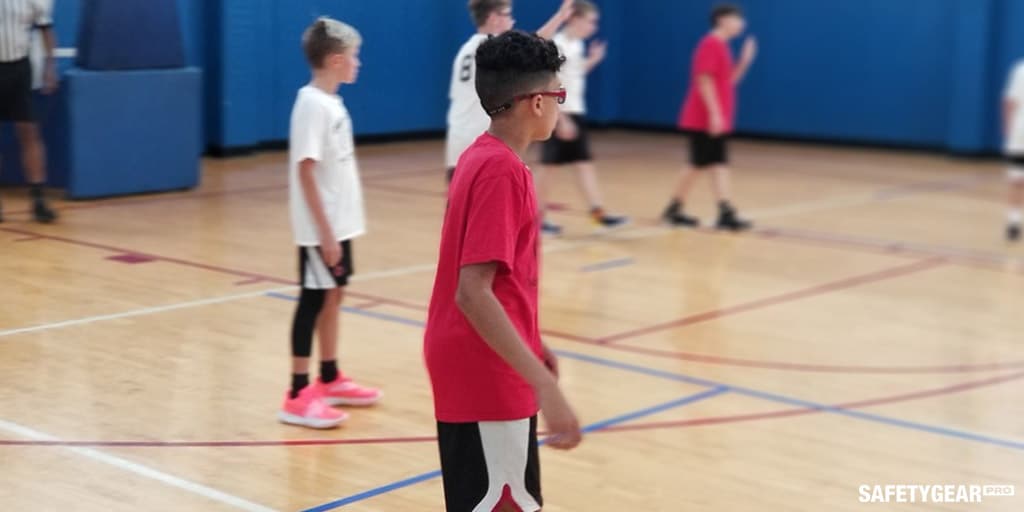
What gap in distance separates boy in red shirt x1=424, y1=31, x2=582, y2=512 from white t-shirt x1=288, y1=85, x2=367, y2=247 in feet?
6.78

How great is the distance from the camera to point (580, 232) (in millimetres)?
10141

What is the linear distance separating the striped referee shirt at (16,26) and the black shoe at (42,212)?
34.9 inches

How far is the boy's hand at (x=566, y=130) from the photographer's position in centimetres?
975

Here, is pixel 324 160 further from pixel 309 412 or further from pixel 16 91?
pixel 16 91

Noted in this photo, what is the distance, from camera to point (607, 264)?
8.91 meters

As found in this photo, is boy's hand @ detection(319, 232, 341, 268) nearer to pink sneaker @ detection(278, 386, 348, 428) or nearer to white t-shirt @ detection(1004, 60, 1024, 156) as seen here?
pink sneaker @ detection(278, 386, 348, 428)

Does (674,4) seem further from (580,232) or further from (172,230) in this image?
(172,230)

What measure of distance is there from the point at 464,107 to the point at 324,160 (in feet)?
4.36

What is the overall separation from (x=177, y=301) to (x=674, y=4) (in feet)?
37.6

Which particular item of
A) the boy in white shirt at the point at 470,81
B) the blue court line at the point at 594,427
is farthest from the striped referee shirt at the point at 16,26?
the blue court line at the point at 594,427

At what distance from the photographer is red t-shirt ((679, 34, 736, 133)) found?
10.3m

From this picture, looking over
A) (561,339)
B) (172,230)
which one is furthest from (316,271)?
(172,230)

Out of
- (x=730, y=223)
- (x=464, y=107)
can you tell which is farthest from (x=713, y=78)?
(x=464, y=107)

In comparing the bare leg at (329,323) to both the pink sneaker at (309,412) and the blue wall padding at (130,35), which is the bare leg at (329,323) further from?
the blue wall padding at (130,35)
